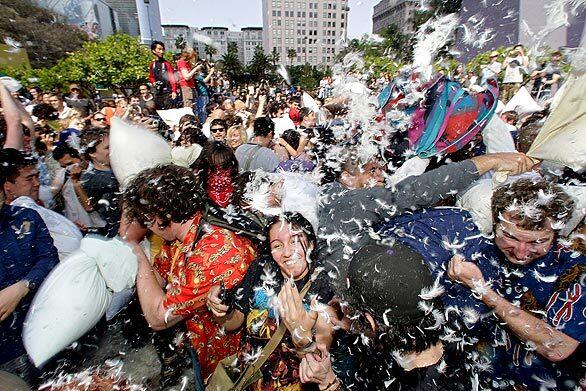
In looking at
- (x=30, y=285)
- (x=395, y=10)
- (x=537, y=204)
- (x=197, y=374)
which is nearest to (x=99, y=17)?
(x=395, y=10)

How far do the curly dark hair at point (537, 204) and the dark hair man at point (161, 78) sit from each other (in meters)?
6.01

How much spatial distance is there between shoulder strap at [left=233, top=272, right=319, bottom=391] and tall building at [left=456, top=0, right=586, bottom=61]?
7363 mm

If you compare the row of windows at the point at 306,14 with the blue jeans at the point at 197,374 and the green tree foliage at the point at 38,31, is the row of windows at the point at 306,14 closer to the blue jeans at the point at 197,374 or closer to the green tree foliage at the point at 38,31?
the green tree foliage at the point at 38,31

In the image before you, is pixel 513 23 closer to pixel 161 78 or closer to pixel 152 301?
pixel 161 78

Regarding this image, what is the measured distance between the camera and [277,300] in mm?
1620

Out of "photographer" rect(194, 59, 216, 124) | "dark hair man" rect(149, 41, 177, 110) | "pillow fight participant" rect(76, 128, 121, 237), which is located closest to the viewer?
"pillow fight participant" rect(76, 128, 121, 237)

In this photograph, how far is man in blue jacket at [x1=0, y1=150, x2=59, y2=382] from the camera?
193 cm

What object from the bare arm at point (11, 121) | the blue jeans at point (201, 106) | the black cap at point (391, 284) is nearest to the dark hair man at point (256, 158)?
the bare arm at point (11, 121)

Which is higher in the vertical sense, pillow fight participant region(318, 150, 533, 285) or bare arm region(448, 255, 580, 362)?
pillow fight participant region(318, 150, 533, 285)

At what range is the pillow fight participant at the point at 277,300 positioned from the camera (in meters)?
1.62

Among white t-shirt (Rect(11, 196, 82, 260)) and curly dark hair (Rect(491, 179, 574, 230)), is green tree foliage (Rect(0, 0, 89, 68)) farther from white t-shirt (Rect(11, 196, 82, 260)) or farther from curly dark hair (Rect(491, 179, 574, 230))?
curly dark hair (Rect(491, 179, 574, 230))

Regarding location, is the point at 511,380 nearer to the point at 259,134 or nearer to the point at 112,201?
the point at 112,201

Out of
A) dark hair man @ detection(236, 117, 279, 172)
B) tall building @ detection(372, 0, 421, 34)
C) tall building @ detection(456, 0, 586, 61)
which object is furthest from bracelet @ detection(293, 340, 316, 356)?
tall building @ detection(456, 0, 586, 61)

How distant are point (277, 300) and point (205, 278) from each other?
0.41 meters
